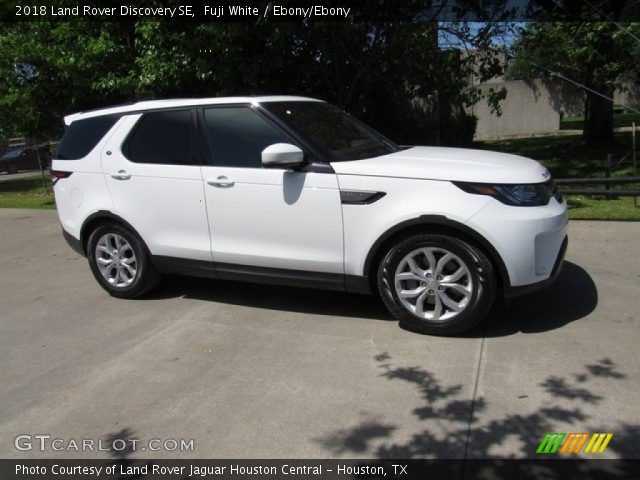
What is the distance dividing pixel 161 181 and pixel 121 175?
1.60 feet

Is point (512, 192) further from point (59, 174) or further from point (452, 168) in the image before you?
point (59, 174)

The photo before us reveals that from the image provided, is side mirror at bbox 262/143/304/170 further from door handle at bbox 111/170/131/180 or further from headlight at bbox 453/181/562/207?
door handle at bbox 111/170/131/180

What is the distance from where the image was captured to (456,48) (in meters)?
10.0

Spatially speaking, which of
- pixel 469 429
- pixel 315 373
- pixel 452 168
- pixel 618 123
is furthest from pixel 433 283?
pixel 618 123

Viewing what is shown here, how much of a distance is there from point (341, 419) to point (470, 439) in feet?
2.35

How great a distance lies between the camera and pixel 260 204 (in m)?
4.59

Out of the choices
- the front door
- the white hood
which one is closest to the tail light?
the front door

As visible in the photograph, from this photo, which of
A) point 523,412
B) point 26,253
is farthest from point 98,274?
point 523,412

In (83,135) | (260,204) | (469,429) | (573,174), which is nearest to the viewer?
(469,429)

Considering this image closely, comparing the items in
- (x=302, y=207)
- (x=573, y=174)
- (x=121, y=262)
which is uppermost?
(x=302, y=207)

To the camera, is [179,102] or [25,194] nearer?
[179,102]

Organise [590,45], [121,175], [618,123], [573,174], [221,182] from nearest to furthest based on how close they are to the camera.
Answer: [221,182], [121,175], [590,45], [573,174], [618,123]

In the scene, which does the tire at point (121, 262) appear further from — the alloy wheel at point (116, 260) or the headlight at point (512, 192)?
the headlight at point (512, 192)

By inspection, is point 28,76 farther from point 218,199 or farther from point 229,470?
point 229,470
